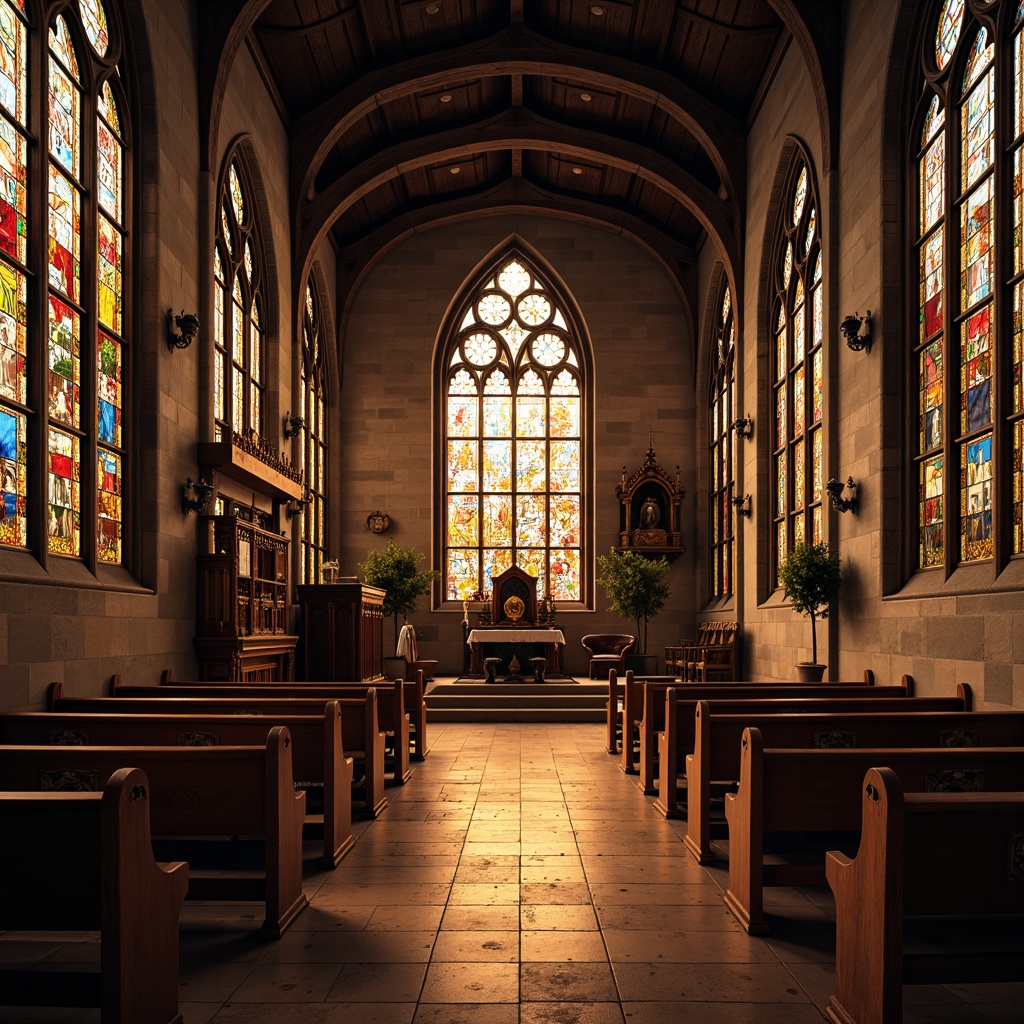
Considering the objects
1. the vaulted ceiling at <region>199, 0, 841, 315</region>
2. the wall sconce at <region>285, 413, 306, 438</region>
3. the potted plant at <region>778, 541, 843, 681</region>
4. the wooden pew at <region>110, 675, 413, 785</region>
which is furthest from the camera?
the wall sconce at <region>285, 413, 306, 438</region>

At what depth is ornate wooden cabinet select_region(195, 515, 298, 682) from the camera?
32.3ft

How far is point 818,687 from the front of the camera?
802cm

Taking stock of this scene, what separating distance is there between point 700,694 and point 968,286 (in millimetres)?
3778

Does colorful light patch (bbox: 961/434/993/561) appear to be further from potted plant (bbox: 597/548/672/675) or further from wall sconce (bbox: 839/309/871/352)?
potted plant (bbox: 597/548/672/675)

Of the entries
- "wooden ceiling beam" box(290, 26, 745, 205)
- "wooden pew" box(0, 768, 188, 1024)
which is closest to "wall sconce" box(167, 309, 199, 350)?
"wooden ceiling beam" box(290, 26, 745, 205)

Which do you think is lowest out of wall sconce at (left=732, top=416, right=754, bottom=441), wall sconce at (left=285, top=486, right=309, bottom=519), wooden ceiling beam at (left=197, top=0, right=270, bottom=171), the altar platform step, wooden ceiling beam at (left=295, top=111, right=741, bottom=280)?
the altar platform step

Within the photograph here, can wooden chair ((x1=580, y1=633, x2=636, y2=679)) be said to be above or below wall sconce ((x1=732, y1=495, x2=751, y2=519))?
below

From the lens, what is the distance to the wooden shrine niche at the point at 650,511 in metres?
18.2

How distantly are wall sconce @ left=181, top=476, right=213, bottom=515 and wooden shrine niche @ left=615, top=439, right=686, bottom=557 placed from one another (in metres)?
9.64

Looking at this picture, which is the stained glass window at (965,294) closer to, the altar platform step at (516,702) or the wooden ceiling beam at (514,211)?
the altar platform step at (516,702)

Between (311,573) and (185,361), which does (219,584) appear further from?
(311,573)

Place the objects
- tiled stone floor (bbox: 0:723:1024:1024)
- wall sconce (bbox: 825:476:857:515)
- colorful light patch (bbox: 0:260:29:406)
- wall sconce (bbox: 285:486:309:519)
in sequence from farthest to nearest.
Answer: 1. wall sconce (bbox: 285:486:309:519)
2. wall sconce (bbox: 825:476:857:515)
3. colorful light patch (bbox: 0:260:29:406)
4. tiled stone floor (bbox: 0:723:1024:1024)

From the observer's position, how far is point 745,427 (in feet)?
47.8

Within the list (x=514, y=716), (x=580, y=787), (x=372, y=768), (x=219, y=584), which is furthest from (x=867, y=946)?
(x=514, y=716)
